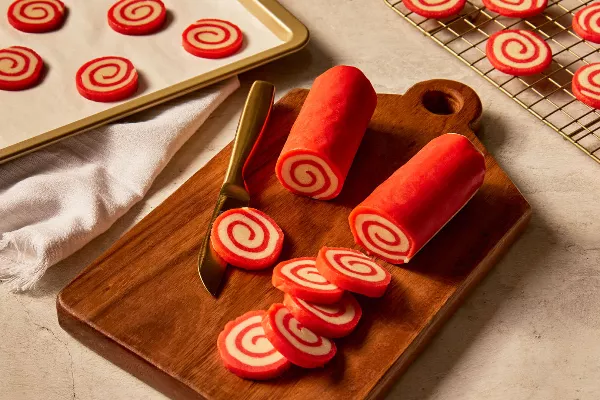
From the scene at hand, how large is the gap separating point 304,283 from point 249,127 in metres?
0.56

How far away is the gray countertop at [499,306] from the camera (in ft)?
6.41

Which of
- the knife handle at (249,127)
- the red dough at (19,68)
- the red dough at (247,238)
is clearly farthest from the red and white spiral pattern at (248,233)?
the red dough at (19,68)

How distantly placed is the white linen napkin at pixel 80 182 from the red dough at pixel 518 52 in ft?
2.63

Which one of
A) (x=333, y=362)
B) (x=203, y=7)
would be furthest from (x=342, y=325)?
(x=203, y=7)

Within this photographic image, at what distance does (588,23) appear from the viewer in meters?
2.69

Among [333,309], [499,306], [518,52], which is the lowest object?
[499,306]

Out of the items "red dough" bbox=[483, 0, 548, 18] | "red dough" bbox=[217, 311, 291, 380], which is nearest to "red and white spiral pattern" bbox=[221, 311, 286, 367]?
"red dough" bbox=[217, 311, 291, 380]

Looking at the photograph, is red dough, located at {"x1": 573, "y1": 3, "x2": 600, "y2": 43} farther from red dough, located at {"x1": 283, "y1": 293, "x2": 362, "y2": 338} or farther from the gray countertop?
red dough, located at {"x1": 283, "y1": 293, "x2": 362, "y2": 338}

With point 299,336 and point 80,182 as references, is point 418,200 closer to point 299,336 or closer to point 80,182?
point 299,336

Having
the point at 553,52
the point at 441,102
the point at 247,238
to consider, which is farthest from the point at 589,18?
the point at 247,238

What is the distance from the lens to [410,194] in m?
2.01

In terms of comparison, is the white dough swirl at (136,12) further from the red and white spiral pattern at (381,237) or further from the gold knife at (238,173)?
the red and white spiral pattern at (381,237)

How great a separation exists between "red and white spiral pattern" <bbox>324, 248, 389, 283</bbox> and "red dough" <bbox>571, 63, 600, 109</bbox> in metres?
0.89

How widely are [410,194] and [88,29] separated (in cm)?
124
